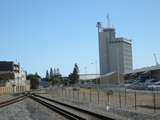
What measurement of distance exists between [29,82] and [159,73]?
76.0 metres

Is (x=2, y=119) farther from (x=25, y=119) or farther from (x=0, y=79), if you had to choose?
(x=0, y=79)

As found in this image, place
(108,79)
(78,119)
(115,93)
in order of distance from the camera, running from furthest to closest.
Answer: (108,79) < (115,93) < (78,119)

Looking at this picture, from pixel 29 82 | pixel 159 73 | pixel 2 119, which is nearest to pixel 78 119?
pixel 2 119

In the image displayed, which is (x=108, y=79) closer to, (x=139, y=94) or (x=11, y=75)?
(x=11, y=75)

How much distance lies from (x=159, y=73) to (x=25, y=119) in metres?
94.0

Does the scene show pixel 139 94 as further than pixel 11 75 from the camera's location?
No

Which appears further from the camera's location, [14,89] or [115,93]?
[14,89]

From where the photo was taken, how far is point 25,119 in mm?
29922

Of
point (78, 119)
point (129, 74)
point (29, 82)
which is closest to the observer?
point (78, 119)

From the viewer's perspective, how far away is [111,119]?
24078mm

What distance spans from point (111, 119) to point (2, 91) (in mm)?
100374

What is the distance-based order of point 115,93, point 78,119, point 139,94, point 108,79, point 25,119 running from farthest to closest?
point 108,79
point 115,93
point 139,94
point 25,119
point 78,119

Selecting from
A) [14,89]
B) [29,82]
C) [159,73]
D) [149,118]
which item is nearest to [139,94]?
[149,118]

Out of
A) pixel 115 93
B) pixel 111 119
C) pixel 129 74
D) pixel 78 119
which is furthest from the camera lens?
pixel 129 74
